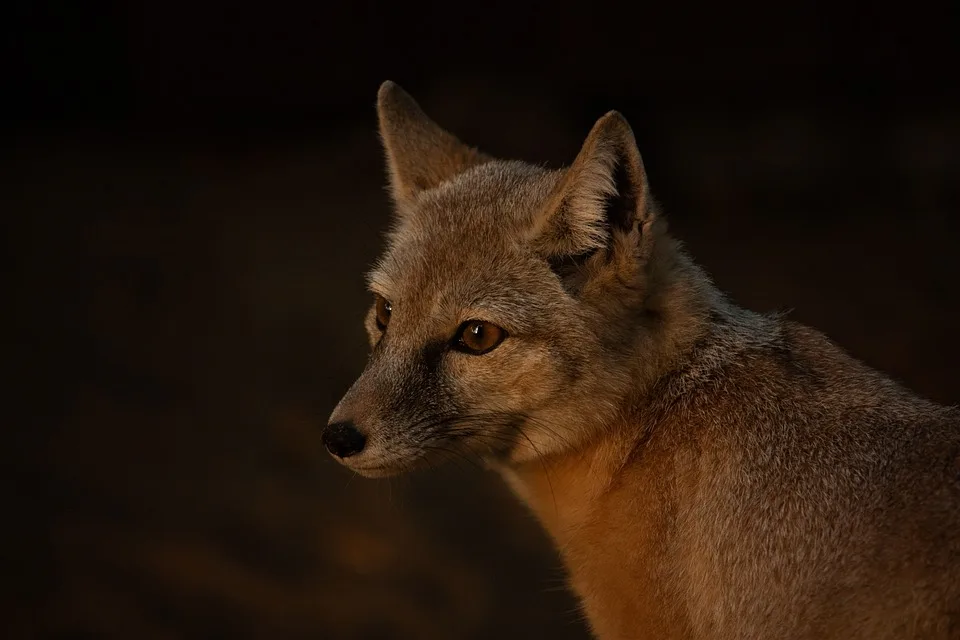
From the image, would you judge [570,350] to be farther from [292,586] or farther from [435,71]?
[435,71]

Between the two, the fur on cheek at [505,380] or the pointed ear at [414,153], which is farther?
the pointed ear at [414,153]

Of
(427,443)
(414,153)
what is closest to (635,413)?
(427,443)

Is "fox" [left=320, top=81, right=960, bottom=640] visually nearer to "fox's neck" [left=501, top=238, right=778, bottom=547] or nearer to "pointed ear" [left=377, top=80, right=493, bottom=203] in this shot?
"fox's neck" [left=501, top=238, right=778, bottom=547]

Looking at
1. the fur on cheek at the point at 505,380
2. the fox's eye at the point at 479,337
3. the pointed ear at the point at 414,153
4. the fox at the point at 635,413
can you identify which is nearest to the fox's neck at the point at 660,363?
the fox at the point at 635,413

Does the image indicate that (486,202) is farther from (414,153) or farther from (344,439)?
(344,439)

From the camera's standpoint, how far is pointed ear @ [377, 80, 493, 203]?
4.61 metres

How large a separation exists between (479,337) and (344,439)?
57cm

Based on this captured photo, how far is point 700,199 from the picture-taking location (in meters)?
11.1

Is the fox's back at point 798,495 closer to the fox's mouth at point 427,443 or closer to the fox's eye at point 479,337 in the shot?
the fox's mouth at point 427,443

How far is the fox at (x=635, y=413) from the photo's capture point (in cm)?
324

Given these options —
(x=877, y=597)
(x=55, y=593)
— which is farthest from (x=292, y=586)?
(x=877, y=597)

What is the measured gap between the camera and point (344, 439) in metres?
3.52

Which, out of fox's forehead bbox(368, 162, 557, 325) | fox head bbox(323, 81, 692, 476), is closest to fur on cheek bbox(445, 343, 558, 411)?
fox head bbox(323, 81, 692, 476)

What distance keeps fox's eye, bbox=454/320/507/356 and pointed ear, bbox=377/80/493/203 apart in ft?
3.55
